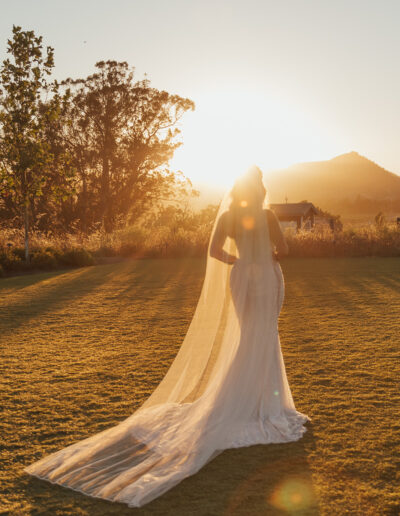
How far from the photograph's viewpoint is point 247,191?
424cm

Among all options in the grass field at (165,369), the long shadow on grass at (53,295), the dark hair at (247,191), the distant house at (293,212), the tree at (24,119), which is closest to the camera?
the grass field at (165,369)

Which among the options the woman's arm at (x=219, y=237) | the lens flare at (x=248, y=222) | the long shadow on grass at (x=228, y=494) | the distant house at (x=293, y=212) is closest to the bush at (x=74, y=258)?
the woman's arm at (x=219, y=237)

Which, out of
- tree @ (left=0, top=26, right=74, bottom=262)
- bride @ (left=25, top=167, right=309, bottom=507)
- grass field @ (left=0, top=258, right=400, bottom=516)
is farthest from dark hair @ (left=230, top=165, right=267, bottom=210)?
tree @ (left=0, top=26, right=74, bottom=262)

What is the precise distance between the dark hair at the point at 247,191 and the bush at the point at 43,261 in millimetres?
13751

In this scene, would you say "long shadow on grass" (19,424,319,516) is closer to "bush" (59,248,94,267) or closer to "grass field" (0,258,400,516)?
"grass field" (0,258,400,516)

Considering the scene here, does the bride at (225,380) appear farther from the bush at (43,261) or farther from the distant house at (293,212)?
the distant house at (293,212)

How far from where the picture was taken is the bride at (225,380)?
352 centimetres

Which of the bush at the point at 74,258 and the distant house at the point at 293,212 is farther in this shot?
the distant house at the point at 293,212

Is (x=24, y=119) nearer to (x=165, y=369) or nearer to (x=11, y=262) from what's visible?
(x=11, y=262)

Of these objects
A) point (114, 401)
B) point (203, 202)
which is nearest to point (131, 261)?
point (114, 401)

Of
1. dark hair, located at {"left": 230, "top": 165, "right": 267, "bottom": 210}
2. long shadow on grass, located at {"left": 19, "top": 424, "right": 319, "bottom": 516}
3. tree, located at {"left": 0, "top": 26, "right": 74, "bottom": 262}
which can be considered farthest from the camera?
tree, located at {"left": 0, "top": 26, "right": 74, "bottom": 262}

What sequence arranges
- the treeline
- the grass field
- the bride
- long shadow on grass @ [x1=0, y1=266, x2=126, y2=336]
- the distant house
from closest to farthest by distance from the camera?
the grass field
the bride
long shadow on grass @ [x1=0, y1=266, x2=126, y2=336]
the treeline
the distant house

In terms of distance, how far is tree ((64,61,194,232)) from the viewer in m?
31.6

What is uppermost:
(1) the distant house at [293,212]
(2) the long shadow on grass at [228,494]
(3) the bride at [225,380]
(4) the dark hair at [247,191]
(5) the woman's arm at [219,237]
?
(1) the distant house at [293,212]
